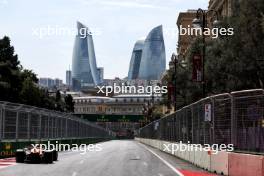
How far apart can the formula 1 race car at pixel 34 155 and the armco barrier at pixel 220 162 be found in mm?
8074

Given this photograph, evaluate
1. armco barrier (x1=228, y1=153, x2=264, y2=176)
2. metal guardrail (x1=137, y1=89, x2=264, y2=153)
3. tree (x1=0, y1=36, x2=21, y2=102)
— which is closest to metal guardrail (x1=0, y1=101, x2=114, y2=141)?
metal guardrail (x1=137, y1=89, x2=264, y2=153)

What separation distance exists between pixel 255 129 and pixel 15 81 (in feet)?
291

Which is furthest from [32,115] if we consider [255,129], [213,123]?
[255,129]

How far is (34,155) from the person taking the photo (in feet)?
90.5

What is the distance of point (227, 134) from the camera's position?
67.7ft

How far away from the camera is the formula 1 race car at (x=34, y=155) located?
90.5ft

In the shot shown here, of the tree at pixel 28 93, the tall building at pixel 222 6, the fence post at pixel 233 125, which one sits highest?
the tall building at pixel 222 6

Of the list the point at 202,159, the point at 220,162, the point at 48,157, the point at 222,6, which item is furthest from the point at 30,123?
the point at 222,6

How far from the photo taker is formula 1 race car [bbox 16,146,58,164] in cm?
2759

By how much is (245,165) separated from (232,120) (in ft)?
6.70

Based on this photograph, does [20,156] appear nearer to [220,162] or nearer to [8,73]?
[220,162]

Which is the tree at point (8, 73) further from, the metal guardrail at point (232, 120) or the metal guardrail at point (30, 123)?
the metal guardrail at point (232, 120)

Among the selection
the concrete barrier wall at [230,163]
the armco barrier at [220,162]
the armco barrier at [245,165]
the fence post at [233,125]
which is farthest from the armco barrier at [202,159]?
the fence post at [233,125]

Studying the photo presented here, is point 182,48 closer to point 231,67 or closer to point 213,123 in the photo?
point 231,67
